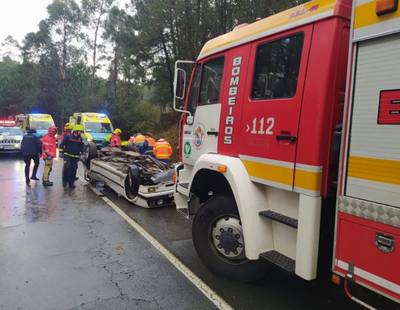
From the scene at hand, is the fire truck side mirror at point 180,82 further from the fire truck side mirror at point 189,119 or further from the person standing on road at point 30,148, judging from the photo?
the person standing on road at point 30,148

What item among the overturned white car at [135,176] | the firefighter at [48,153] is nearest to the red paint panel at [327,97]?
the overturned white car at [135,176]

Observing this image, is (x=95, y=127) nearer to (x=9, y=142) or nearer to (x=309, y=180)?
(x=9, y=142)

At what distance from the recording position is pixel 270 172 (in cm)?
282

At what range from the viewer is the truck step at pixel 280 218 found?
265cm

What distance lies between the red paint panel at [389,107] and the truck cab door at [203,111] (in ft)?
5.99

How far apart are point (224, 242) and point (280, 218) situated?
860mm

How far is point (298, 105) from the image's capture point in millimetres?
2609

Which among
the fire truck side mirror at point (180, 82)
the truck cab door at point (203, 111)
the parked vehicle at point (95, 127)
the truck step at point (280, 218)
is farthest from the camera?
the parked vehicle at point (95, 127)

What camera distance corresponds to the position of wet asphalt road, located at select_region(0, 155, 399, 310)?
3031 millimetres

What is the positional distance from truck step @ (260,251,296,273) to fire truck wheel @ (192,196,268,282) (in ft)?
1.10

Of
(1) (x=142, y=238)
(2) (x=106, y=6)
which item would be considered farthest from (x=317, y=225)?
(2) (x=106, y=6)

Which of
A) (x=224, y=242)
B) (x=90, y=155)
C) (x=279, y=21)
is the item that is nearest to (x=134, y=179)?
(x=224, y=242)

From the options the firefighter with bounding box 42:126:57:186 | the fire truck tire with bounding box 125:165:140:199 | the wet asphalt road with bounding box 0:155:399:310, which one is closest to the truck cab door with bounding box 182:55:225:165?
the wet asphalt road with bounding box 0:155:399:310

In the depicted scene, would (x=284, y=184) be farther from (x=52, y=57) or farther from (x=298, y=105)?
(x=52, y=57)
